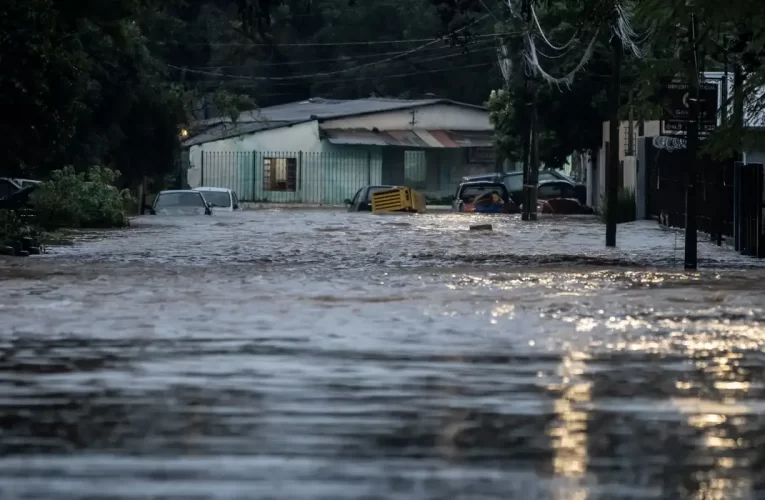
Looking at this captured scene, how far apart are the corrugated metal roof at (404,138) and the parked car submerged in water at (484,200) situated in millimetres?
16900

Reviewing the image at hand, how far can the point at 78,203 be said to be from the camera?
35844 millimetres

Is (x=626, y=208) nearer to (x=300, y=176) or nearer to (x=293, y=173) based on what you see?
(x=300, y=176)

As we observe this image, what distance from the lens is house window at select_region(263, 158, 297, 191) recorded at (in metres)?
69.7

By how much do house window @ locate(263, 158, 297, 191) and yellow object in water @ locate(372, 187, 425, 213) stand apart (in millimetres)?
18461

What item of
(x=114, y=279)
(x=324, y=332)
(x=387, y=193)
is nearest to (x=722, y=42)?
(x=114, y=279)

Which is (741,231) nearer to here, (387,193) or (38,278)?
(38,278)

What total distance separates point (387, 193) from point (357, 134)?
1785cm

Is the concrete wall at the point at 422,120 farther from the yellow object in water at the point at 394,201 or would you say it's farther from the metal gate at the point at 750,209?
the metal gate at the point at 750,209

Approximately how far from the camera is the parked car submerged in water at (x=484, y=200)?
166ft

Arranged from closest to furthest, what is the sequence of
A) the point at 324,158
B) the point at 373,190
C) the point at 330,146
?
the point at 373,190 → the point at 330,146 → the point at 324,158

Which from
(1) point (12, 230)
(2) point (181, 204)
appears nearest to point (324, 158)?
(2) point (181, 204)

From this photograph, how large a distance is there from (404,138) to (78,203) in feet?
114

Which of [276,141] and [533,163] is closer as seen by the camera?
[533,163]

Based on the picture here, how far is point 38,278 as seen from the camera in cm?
1788
